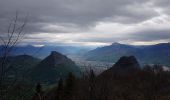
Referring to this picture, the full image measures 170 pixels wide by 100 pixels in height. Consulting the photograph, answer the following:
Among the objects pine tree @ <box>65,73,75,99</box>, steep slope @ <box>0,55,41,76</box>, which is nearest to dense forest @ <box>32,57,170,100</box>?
pine tree @ <box>65,73,75,99</box>

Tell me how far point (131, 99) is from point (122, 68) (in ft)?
299

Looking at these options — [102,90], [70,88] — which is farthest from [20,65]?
[70,88]

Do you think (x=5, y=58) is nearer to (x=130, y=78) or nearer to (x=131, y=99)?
(x=131, y=99)

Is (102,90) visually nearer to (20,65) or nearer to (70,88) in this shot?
(20,65)

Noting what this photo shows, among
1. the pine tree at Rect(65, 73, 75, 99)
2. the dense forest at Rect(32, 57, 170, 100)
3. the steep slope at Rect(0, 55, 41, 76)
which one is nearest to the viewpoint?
the steep slope at Rect(0, 55, 41, 76)

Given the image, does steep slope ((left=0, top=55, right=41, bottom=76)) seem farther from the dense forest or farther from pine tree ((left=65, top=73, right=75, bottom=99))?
pine tree ((left=65, top=73, right=75, bottom=99))

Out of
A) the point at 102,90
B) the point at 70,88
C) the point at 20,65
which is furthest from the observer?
the point at 70,88

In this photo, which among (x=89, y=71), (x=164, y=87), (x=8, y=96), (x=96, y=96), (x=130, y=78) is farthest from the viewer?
(x=130, y=78)

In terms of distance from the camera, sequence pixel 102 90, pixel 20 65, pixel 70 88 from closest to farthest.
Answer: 1. pixel 20 65
2. pixel 102 90
3. pixel 70 88

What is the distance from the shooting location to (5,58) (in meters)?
7.45

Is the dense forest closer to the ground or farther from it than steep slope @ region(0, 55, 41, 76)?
closer to the ground

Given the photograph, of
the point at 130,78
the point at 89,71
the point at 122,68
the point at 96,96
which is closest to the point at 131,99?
the point at 96,96

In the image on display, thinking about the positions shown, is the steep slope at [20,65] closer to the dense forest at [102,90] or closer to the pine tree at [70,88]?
the dense forest at [102,90]

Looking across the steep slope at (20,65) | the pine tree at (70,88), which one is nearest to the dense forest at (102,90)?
the pine tree at (70,88)
